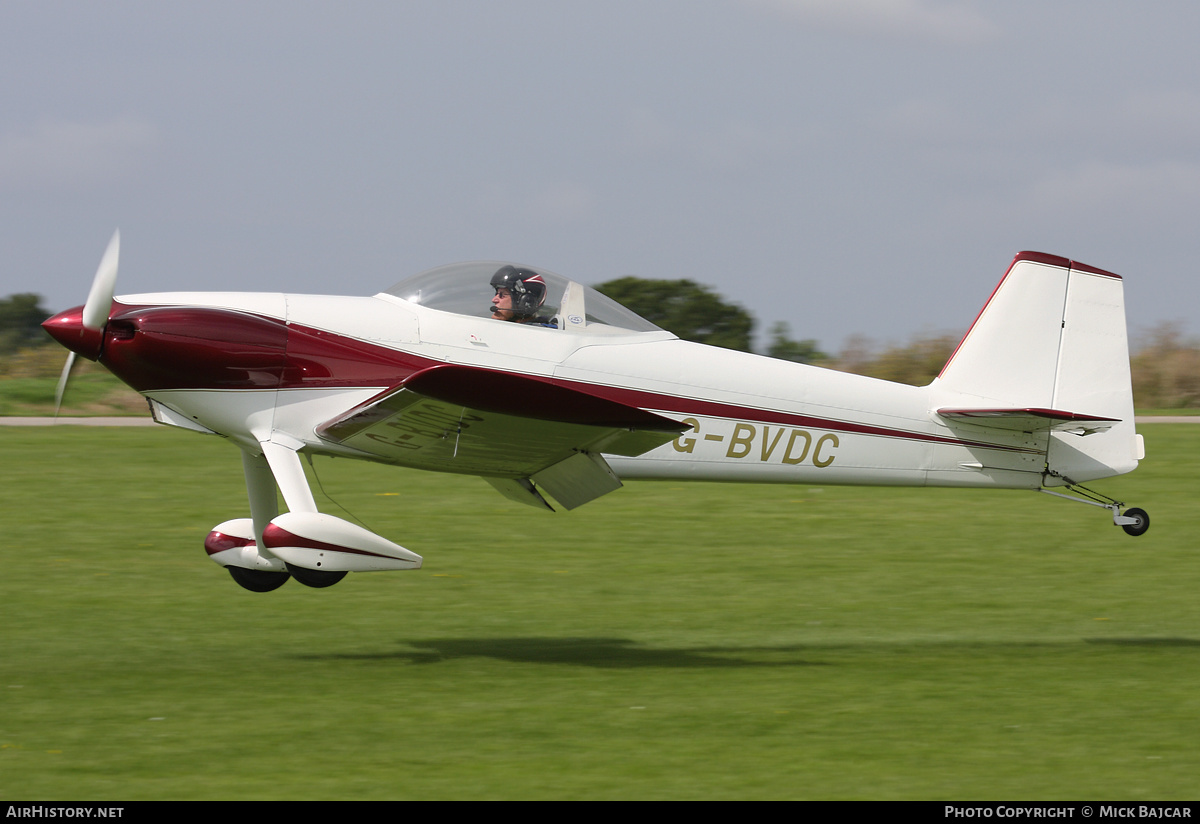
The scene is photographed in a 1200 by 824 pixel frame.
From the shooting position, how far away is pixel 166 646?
789 cm

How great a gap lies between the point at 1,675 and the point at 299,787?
293cm

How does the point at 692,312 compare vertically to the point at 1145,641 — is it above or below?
above

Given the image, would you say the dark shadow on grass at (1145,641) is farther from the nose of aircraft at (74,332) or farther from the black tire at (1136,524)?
the nose of aircraft at (74,332)

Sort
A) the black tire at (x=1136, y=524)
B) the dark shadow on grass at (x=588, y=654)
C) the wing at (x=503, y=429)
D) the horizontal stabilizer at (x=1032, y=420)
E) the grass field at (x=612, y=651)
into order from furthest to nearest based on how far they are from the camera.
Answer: the black tire at (x=1136, y=524)
the horizontal stabilizer at (x=1032, y=420)
the dark shadow on grass at (x=588, y=654)
the wing at (x=503, y=429)
the grass field at (x=612, y=651)

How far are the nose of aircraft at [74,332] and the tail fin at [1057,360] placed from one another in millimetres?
5604

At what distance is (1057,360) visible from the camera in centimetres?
870

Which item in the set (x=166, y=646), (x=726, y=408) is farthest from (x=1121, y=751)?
(x=166, y=646)

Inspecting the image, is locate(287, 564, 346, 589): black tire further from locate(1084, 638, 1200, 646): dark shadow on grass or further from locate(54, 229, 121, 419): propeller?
locate(1084, 638, 1200, 646): dark shadow on grass

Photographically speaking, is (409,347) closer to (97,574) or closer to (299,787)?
(299,787)

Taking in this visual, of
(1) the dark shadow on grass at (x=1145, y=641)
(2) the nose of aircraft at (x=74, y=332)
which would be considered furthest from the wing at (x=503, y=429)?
(1) the dark shadow on grass at (x=1145, y=641)

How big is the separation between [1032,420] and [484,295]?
3899 millimetres

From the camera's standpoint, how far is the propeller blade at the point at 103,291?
719cm

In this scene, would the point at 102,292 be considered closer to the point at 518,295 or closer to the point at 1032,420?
the point at 518,295

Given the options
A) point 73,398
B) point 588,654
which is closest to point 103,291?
point 588,654
